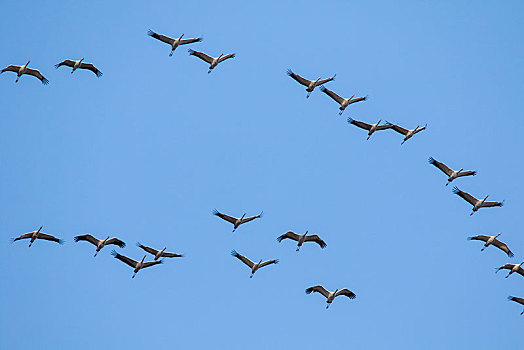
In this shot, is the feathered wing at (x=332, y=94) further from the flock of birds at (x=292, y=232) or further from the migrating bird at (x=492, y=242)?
the migrating bird at (x=492, y=242)

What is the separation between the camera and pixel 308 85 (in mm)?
49219

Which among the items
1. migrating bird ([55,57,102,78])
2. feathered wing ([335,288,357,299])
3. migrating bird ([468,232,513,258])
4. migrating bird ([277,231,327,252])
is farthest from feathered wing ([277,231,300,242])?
migrating bird ([55,57,102,78])

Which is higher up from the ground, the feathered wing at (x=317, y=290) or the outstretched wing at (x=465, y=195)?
the outstretched wing at (x=465, y=195)

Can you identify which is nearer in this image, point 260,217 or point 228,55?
point 260,217

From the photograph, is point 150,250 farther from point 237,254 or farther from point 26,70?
point 26,70

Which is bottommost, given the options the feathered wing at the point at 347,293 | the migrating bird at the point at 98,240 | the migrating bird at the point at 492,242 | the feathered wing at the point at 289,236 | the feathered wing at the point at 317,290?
the migrating bird at the point at 98,240

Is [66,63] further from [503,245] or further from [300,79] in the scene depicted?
[503,245]

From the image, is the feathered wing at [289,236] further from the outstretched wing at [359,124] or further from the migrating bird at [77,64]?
the migrating bird at [77,64]

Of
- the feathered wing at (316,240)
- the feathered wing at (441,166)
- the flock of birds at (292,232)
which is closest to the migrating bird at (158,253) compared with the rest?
the flock of birds at (292,232)

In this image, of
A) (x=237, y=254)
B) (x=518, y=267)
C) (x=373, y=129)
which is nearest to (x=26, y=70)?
(x=237, y=254)

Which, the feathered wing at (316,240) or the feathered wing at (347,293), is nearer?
the feathered wing at (347,293)

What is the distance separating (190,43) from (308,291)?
668 inches

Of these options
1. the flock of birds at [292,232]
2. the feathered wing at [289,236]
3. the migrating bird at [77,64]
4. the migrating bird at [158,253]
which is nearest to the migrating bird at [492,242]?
the flock of birds at [292,232]

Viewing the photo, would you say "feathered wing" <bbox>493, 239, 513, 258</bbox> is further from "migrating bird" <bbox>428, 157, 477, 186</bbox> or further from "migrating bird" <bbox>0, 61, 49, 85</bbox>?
"migrating bird" <bbox>0, 61, 49, 85</bbox>
